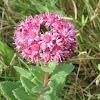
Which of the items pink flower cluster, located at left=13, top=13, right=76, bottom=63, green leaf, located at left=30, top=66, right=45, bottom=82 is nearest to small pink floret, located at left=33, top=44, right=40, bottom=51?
pink flower cluster, located at left=13, top=13, right=76, bottom=63

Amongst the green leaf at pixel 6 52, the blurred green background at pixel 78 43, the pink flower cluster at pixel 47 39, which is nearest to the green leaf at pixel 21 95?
the pink flower cluster at pixel 47 39

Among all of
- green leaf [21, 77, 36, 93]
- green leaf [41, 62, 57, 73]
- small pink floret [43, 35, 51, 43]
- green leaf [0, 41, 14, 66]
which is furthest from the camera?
green leaf [0, 41, 14, 66]

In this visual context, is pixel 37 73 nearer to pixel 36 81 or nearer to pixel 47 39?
pixel 36 81

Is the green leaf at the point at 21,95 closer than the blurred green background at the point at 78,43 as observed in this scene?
Yes

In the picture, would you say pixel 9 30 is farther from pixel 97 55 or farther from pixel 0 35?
pixel 97 55

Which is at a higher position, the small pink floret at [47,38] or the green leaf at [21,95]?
the small pink floret at [47,38]

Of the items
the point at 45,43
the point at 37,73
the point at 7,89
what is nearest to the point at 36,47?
the point at 45,43

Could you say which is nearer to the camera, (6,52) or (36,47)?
(36,47)

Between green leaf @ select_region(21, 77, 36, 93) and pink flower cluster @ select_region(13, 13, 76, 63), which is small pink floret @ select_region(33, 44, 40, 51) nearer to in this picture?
pink flower cluster @ select_region(13, 13, 76, 63)

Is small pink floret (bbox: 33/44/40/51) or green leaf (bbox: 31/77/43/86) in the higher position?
small pink floret (bbox: 33/44/40/51)

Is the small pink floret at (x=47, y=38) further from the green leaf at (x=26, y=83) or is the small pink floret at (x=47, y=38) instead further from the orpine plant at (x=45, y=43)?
the green leaf at (x=26, y=83)
